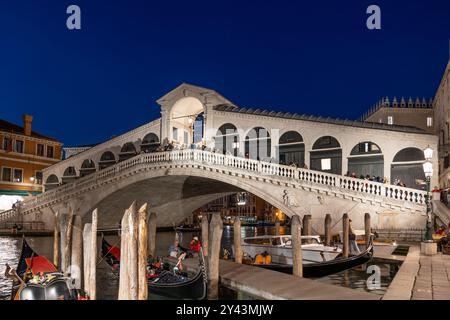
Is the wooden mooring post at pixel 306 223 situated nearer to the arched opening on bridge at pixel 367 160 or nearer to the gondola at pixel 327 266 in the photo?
the gondola at pixel 327 266

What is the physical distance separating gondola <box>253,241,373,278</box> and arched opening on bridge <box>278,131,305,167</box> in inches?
375

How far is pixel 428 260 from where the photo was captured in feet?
34.9

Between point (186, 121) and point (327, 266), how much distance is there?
52.4 feet

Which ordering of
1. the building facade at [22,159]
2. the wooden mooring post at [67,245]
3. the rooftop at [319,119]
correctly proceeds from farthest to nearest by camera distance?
1. the building facade at [22,159]
2. the rooftop at [319,119]
3. the wooden mooring post at [67,245]

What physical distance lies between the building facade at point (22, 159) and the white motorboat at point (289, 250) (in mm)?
20775

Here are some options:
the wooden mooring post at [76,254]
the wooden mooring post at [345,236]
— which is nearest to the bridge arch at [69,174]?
the wooden mooring post at [76,254]

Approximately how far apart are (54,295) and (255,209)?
6261 cm

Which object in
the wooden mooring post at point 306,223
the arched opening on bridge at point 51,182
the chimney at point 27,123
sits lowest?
the wooden mooring post at point 306,223

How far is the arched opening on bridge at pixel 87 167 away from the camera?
28.1 m

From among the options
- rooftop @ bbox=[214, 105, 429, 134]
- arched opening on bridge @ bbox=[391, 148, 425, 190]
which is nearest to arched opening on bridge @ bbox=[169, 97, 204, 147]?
rooftop @ bbox=[214, 105, 429, 134]

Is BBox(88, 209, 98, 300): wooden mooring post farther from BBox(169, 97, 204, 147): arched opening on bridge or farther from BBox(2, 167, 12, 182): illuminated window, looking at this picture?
BBox(2, 167, 12, 182): illuminated window

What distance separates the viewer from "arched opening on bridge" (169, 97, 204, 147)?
25.0 metres
